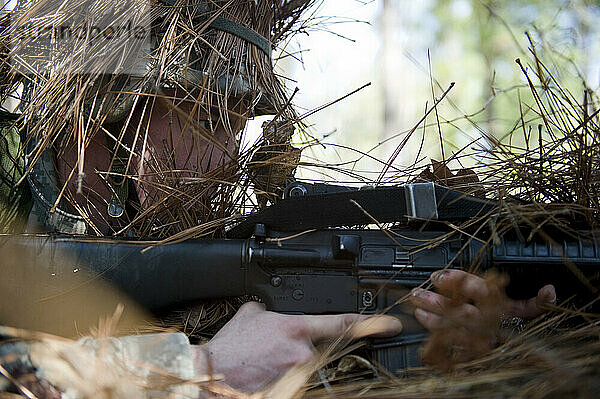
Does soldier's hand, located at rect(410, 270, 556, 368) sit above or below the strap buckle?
below

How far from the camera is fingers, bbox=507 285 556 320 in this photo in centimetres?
106

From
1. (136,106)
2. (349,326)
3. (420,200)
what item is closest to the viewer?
(349,326)

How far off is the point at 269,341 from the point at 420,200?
1.50 ft

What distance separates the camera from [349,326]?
1.10 meters

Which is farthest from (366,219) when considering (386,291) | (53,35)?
(53,35)

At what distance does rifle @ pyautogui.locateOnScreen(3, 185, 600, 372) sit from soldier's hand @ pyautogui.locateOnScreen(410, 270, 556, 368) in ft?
0.10

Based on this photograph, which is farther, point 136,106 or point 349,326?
point 136,106

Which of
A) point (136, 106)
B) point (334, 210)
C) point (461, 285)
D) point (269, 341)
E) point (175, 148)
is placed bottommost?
point (269, 341)

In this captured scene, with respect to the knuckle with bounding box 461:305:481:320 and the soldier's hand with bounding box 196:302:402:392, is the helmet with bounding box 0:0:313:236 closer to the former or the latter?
the soldier's hand with bounding box 196:302:402:392

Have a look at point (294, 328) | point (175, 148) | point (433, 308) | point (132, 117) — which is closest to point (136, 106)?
point (132, 117)

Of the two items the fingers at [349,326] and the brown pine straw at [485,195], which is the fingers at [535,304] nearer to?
the brown pine straw at [485,195]

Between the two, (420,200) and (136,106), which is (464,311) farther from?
(136,106)

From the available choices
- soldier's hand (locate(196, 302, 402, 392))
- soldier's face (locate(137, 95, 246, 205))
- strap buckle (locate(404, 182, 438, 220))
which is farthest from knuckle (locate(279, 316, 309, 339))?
soldier's face (locate(137, 95, 246, 205))

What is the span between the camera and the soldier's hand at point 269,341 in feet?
3.32
